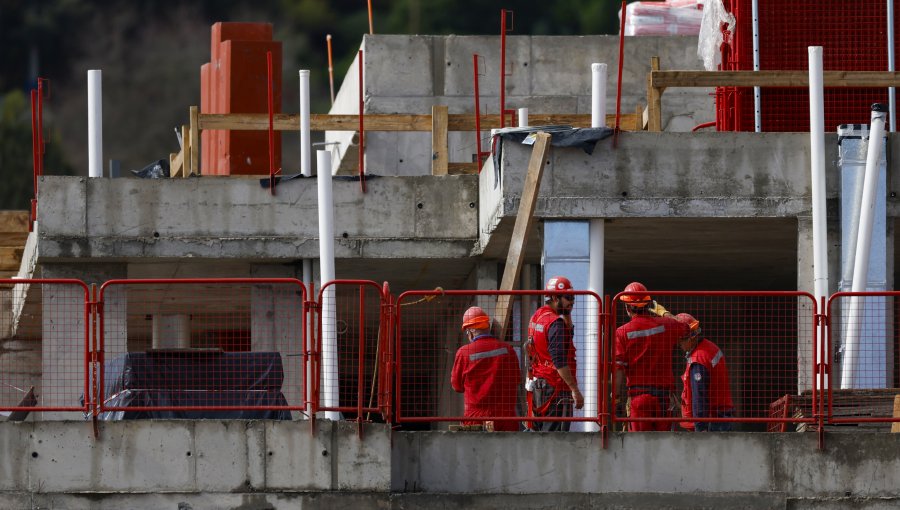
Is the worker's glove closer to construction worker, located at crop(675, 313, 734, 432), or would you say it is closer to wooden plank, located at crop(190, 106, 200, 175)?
construction worker, located at crop(675, 313, 734, 432)

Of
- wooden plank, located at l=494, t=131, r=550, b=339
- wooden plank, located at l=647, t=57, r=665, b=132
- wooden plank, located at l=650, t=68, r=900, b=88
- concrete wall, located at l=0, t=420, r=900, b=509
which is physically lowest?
concrete wall, located at l=0, t=420, r=900, b=509

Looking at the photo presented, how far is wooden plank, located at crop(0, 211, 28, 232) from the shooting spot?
2750cm

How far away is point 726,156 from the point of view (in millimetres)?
20609

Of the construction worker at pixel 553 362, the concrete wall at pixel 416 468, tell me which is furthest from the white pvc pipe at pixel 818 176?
the construction worker at pixel 553 362

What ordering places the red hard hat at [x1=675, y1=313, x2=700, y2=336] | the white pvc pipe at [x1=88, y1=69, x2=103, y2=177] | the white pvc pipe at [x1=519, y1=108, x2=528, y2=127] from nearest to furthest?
→ the red hard hat at [x1=675, y1=313, x2=700, y2=336], the white pvc pipe at [x1=519, y1=108, x2=528, y2=127], the white pvc pipe at [x1=88, y1=69, x2=103, y2=177]

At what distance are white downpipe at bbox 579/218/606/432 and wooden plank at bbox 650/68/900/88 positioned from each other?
4.97 feet

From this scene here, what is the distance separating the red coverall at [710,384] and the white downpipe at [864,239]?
1.71 meters

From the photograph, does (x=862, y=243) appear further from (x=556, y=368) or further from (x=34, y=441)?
(x=34, y=441)

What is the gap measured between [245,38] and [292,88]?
181ft

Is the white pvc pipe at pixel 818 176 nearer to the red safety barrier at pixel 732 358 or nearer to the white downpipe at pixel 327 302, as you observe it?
the red safety barrier at pixel 732 358

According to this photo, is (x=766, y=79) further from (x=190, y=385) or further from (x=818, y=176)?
(x=190, y=385)

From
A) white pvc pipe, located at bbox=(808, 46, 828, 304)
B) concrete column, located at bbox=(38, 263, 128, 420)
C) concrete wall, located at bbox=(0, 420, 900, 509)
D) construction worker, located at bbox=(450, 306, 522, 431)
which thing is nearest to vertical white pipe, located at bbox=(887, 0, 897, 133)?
white pvc pipe, located at bbox=(808, 46, 828, 304)

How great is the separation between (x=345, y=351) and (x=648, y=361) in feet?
13.0

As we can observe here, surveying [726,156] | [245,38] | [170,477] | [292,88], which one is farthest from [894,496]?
[292,88]
